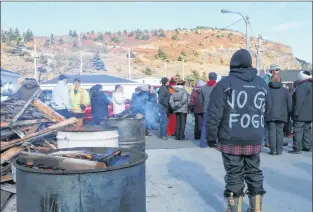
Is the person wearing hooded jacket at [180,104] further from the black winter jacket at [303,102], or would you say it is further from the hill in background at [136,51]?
the hill in background at [136,51]

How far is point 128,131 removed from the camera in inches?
230

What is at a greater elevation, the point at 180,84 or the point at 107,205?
the point at 180,84

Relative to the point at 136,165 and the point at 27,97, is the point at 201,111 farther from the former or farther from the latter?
the point at 136,165

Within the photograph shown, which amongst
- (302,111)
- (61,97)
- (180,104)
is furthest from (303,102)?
(61,97)

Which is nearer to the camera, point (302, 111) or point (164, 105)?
point (302, 111)

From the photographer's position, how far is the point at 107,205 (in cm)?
262

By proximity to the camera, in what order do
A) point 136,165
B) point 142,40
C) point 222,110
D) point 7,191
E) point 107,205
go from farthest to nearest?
point 142,40 < point 7,191 < point 222,110 < point 136,165 < point 107,205

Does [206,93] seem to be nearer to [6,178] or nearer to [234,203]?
[6,178]

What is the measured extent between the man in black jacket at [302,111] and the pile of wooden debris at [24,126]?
15.7 ft

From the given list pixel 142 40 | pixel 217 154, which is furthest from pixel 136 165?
pixel 142 40

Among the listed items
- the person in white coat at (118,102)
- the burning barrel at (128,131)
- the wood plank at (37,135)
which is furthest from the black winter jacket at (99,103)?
the burning barrel at (128,131)

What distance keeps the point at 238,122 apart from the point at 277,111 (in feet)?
13.6

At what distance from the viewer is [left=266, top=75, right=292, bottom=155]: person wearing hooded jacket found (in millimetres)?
7289

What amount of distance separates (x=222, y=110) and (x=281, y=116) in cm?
427
